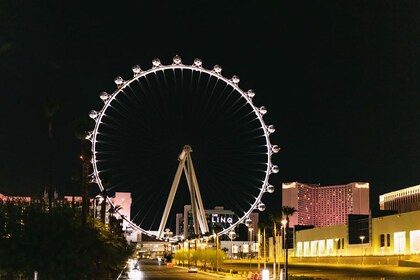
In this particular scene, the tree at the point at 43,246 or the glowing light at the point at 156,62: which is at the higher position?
the glowing light at the point at 156,62

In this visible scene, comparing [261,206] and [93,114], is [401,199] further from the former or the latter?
[93,114]

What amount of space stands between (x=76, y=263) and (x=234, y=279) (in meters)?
35.4

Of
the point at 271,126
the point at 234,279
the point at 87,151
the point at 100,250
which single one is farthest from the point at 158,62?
the point at 100,250

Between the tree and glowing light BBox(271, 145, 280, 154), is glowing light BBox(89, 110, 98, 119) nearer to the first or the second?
glowing light BBox(271, 145, 280, 154)

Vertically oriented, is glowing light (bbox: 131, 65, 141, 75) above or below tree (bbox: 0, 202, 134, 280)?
above

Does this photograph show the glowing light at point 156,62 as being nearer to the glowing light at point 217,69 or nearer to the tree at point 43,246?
the glowing light at point 217,69

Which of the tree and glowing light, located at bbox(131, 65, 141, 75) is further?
glowing light, located at bbox(131, 65, 141, 75)

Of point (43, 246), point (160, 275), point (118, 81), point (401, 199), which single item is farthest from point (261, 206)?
point (401, 199)

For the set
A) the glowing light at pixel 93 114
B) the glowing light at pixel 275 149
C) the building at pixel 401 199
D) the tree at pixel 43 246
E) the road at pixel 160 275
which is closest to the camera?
the tree at pixel 43 246

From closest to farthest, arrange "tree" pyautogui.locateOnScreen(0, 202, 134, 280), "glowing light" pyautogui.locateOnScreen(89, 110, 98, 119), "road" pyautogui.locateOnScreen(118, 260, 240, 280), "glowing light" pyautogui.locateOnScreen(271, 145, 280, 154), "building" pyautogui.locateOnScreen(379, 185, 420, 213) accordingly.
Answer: "tree" pyautogui.locateOnScreen(0, 202, 134, 280) < "road" pyautogui.locateOnScreen(118, 260, 240, 280) < "glowing light" pyautogui.locateOnScreen(89, 110, 98, 119) < "glowing light" pyautogui.locateOnScreen(271, 145, 280, 154) < "building" pyautogui.locateOnScreen(379, 185, 420, 213)

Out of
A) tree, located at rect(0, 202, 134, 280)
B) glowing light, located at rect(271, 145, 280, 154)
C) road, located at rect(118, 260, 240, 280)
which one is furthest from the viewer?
glowing light, located at rect(271, 145, 280, 154)

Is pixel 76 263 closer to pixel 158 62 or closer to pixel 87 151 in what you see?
pixel 87 151

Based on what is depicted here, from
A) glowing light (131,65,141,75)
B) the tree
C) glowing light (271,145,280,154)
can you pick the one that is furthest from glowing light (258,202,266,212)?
the tree

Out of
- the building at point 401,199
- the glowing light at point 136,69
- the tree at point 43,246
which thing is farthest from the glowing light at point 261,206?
the tree at point 43,246
